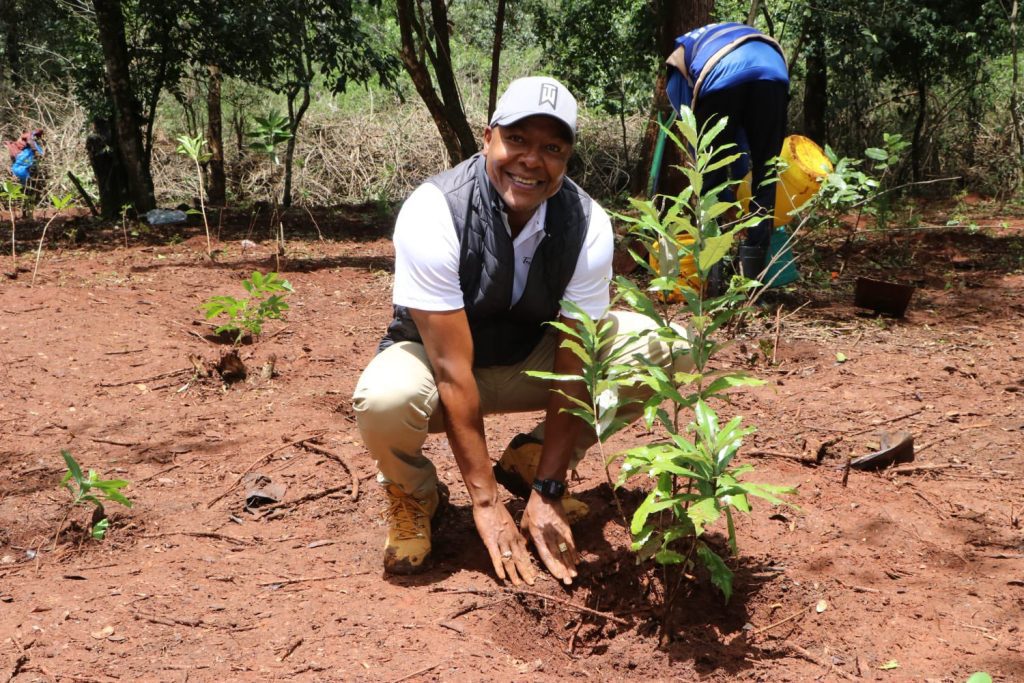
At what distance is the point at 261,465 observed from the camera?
3.38 metres

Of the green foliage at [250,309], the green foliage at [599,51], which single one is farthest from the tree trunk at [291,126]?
the green foliage at [250,309]

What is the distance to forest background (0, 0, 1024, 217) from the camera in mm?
8211

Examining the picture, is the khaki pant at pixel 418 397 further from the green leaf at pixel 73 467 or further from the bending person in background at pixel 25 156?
→ the bending person in background at pixel 25 156

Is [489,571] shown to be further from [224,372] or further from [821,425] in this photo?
[224,372]

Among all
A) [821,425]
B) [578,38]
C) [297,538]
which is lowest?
[297,538]

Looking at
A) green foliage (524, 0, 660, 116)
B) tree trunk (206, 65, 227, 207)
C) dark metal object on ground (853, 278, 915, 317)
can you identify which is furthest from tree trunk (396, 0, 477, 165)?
tree trunk (206, 65, 227, 207)

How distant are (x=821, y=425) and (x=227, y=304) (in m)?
2.78

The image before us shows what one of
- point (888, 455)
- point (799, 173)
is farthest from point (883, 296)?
point (888, 455)

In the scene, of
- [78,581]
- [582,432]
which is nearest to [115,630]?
[78,581]

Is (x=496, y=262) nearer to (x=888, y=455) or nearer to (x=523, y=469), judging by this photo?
(x=523, y=469)

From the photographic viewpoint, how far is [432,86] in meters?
→ 7.45

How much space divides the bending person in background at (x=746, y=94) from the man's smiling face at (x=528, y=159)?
2429mm

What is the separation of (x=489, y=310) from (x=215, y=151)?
9.27m

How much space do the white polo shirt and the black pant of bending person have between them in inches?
90.9
